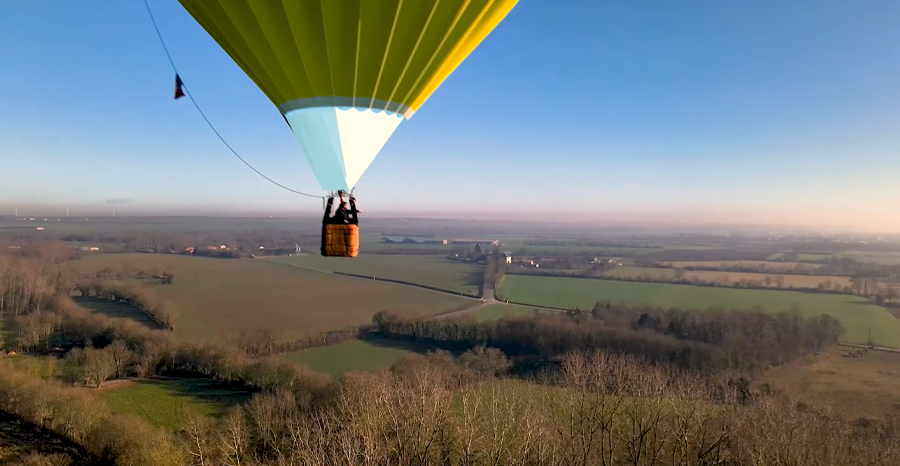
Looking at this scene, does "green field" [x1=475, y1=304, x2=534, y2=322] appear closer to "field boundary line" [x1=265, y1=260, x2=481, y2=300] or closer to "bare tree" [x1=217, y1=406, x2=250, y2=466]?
"field boundary line" [x1=265, y1=260, x2=481, y2=300]

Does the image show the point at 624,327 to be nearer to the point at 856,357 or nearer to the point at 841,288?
the point at 856,357

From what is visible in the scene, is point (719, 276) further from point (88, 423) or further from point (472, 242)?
point (88, 423)

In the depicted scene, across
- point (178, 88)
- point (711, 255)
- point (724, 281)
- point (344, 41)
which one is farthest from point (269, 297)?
point (711, 255)

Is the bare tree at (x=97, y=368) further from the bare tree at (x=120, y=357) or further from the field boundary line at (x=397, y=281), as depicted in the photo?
the field boundary line at (x=397, y=281)

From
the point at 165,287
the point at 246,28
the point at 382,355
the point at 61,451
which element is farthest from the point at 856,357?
the point at 165,287

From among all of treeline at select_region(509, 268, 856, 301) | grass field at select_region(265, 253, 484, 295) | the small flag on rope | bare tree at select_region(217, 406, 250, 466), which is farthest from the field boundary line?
the small flag on rope

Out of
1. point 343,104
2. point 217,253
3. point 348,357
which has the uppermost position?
point 343,104

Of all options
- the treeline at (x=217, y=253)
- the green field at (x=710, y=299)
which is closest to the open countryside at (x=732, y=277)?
the green field at (x=710, y=299)
